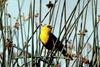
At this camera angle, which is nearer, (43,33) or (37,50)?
(37,50)

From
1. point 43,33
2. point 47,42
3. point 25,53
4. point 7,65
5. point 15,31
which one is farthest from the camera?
point 43,33

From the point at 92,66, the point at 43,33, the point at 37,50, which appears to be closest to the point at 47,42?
the point at 43,33

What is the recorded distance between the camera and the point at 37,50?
1.71m

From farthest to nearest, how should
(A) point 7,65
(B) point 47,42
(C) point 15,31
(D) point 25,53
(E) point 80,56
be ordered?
(B) point 47,42
(C) point 15,31
(A) point 7,65
(E) point 80,56
(D) point 25,53

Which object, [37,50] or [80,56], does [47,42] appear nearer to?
[37,50]

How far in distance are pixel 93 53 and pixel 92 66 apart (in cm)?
11

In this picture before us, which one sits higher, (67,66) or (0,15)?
(0,15)

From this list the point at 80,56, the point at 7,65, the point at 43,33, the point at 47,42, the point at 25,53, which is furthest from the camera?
the point at 43,33

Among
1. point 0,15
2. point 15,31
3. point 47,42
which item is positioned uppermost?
point 0,15

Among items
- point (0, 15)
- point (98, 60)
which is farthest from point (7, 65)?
point (98, 60)

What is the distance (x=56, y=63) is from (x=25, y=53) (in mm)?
265

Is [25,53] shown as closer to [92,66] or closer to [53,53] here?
[53,53]

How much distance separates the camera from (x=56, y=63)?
1.61 m

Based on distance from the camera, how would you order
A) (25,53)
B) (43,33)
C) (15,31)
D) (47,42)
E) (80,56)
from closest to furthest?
(25,53) → (80,56) → (15,31) → (47,42) → (43,33)
